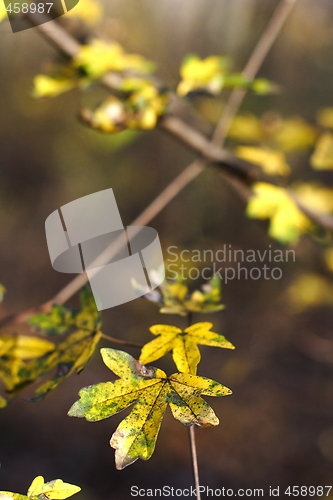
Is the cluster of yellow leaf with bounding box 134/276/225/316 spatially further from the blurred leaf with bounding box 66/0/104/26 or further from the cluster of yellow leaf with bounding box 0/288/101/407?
the blurred leaf with bounding box 66/0/104/26

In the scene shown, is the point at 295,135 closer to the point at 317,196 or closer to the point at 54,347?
the point at 317,196

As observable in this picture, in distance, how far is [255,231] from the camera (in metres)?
2.19

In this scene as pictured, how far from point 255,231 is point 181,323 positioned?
84 centimetres

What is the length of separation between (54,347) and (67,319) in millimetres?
41

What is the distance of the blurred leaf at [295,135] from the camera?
113cm

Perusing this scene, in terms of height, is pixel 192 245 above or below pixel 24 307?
above

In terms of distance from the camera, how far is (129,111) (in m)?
0.72

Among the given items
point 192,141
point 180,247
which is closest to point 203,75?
point 192,141

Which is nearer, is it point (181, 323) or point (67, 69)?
point (67, 69)

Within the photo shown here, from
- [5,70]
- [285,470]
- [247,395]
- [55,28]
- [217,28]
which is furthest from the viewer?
[5,70]

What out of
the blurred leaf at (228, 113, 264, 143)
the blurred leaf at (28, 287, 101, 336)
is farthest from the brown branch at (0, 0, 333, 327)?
the blurred leaf at (228, 113, 264, 143)

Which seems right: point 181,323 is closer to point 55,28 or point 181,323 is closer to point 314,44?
point 55,28

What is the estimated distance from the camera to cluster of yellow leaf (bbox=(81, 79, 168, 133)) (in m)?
0.71

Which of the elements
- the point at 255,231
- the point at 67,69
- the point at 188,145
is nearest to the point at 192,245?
the point at 255,231
